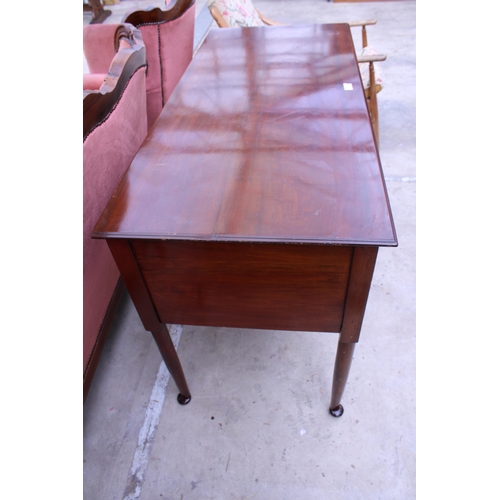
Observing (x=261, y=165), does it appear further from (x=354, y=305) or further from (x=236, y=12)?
(x=236, y=12)

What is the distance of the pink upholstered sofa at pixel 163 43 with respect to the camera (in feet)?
5.64

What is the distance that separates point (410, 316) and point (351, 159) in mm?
819

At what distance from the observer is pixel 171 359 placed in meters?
1.12

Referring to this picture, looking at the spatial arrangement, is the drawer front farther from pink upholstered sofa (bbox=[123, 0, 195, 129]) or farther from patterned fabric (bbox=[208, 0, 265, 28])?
patterned fabric (bbox=[208, 0, 265, 28])

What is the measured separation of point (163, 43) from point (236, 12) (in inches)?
22.8

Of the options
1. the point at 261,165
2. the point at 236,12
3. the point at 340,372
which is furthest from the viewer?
the point at 236,12

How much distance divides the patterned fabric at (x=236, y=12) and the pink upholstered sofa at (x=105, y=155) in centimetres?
96

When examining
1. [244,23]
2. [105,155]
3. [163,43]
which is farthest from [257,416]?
[244,23]

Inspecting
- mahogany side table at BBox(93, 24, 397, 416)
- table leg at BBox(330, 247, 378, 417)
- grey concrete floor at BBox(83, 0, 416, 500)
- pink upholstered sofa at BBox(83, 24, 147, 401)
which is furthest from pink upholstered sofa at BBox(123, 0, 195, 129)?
table leg at BBox(330, 247, 378, 417)

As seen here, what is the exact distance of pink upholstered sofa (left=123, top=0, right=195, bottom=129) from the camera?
1.72m

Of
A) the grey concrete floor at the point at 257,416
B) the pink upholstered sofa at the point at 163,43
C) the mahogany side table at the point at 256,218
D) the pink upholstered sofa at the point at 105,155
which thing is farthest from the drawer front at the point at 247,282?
the pink upholstered sofa at the point at 163,43

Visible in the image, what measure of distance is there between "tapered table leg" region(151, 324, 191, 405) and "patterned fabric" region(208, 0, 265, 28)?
179 cm

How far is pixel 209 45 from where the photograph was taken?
1.65 metres

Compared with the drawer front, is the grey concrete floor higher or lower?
lower
